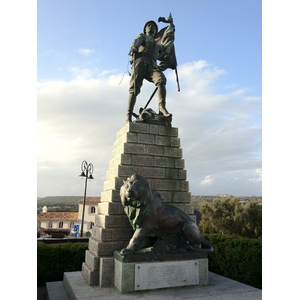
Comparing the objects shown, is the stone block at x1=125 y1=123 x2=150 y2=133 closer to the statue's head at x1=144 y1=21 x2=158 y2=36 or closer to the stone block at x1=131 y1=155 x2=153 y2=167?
the stone block at x1=131 y1=155 x2=153 y2=167

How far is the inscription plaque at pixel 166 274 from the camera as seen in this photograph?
5.10 m

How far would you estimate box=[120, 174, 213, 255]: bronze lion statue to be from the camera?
5070 mm

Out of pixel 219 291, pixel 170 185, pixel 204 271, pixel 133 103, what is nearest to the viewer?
pixel 219 291

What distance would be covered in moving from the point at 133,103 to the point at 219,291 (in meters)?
4.89

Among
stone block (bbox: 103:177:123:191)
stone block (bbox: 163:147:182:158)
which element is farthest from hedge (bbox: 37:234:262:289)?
stone block (bbox: 163:147:182:158)

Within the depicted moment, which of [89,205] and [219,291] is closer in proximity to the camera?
[219,291]

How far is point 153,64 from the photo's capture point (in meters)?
7.34

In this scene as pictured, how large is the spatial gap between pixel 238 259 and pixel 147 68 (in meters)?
5.94

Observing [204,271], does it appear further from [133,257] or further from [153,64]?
[153,64]

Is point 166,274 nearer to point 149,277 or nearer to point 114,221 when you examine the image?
point 149,277

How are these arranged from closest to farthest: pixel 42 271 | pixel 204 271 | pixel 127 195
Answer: pixel 127 195
pixel 204 271
pixel 42 271

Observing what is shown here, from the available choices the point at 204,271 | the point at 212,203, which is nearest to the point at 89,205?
the point at 212,203

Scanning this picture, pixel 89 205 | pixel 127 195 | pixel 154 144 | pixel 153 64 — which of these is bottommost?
pixel 89 205

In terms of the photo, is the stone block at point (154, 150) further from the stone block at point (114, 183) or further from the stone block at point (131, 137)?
the stone block at point (114, 183)
